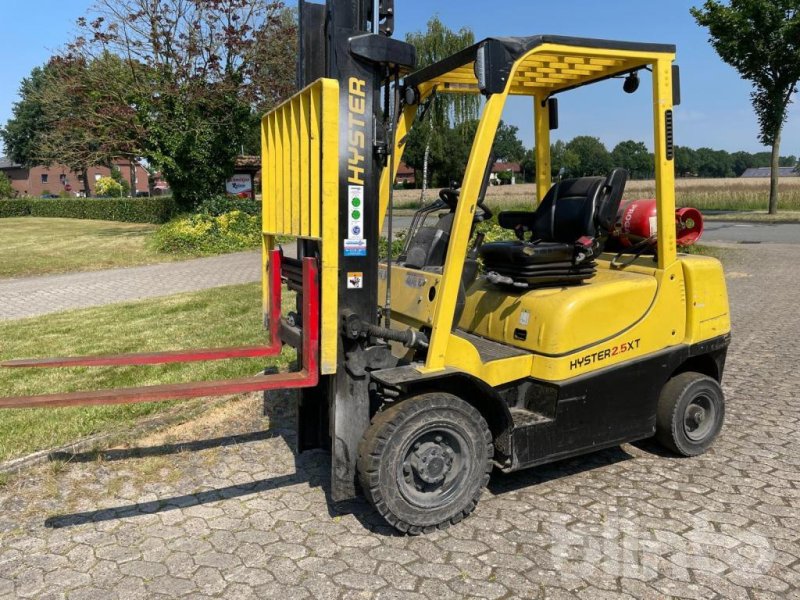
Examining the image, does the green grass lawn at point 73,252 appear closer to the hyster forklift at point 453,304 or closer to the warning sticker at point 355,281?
the hyster forklift at point 453,304

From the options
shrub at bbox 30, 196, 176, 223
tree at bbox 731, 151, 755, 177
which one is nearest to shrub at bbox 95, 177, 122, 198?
shrub at bbox 30, 196, 176, 223

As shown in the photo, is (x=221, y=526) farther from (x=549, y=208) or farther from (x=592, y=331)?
(x=549, y=208)

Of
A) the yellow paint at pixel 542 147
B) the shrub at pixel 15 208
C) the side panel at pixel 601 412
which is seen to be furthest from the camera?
the shrub at pixel 15 208

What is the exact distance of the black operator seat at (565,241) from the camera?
433 cm

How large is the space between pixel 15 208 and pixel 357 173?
54275 mm

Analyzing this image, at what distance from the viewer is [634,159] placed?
4.86 metres

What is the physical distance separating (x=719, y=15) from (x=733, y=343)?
71.0ft

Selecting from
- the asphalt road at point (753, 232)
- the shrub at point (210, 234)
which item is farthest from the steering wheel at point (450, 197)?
Result: the asphalt road at point (753, 232)

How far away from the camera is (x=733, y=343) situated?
858 cm

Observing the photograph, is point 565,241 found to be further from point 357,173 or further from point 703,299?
point 357,173

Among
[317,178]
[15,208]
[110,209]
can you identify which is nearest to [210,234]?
[317,178]

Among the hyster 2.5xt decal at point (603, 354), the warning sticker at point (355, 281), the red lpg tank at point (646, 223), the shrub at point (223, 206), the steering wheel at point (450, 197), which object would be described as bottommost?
the hyster 2.5xt decal at point (603, 354)

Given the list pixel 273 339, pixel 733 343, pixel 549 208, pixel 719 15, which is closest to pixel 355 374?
pixel 273 339

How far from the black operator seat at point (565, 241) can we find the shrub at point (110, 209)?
91.7ft
